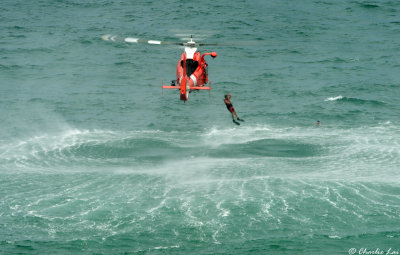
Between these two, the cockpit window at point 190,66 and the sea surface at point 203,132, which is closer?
the sea surface at point 203,132

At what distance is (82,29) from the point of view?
267 feet

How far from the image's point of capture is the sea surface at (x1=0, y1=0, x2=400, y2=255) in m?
29.0

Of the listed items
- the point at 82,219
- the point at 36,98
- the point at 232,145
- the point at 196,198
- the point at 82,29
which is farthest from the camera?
the point at 82,29

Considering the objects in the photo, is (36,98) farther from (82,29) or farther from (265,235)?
(265,235)

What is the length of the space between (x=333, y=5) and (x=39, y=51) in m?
44.8

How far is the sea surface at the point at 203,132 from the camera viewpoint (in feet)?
95.1

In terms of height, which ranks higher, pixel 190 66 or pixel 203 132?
pixel 190 66

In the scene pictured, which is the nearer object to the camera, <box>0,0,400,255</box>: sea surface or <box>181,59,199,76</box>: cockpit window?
<box>0,0,400,255</box>: sea surface

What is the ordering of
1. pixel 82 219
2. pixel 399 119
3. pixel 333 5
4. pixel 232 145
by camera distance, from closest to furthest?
pixel 82 219, pixel 232 145, pixel 399 119, pixel 333 5

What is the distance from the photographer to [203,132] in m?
48.3

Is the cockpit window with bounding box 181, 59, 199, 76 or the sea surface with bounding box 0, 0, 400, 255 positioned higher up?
the cockpit window with bounding box 181, 59, 199, 76

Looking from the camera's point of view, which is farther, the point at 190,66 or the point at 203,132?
the point at 203,132

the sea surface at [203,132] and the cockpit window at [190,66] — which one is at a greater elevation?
the cockpit window at [190,66]

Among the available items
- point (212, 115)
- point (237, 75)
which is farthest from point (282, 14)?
point (212, 115)
